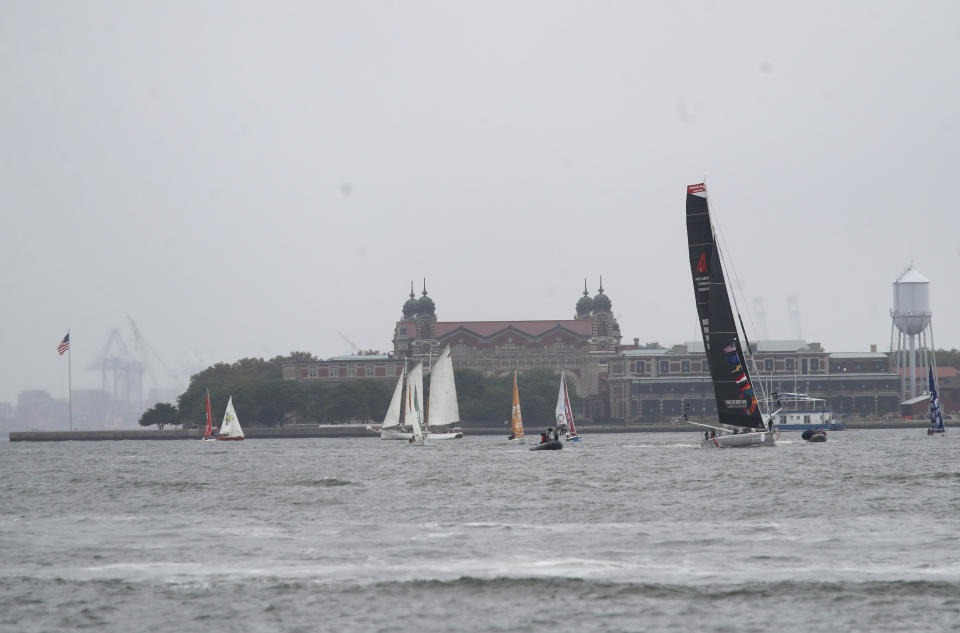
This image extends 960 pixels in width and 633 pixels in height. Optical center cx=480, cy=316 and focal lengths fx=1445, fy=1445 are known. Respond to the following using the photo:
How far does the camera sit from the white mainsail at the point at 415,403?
125 meters

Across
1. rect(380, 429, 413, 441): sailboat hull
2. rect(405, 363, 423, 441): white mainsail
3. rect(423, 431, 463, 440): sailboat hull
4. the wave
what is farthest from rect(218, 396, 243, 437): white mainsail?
the wave

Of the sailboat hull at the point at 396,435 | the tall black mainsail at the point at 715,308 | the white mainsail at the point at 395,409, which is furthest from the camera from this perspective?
Answer: the white mainsail at the point at 395,409

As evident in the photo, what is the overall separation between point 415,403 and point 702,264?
54.9 metres

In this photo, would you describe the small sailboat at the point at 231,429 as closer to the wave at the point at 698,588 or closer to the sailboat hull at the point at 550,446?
the sailboat hull at the point at 550,446

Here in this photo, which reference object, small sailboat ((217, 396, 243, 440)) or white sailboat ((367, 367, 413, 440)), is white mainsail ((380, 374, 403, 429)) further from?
small sailboat ((217, 396, 243, 440))

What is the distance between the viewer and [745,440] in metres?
81.6

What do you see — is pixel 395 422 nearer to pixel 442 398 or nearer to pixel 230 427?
pixel 442 398

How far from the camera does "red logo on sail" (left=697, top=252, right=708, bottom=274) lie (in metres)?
80.1

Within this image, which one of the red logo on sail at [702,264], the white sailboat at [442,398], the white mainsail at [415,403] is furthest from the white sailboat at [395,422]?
the red logo on sail at [702,264]

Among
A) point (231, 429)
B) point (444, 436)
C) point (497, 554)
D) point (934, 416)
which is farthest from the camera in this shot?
point (231, 429)

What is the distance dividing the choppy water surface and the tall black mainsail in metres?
15.6

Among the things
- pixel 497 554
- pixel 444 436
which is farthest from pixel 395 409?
pixel 497 554

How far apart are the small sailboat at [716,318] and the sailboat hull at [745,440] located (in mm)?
56

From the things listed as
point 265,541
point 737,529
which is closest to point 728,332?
point 737,529
